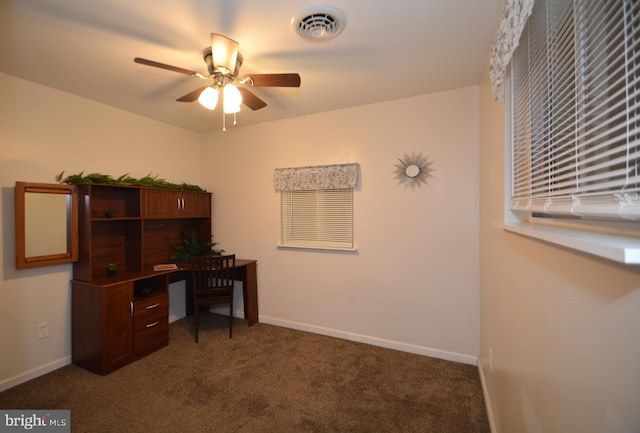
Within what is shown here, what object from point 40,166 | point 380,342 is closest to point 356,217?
point 380,342

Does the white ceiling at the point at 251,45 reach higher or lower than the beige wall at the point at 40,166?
higher

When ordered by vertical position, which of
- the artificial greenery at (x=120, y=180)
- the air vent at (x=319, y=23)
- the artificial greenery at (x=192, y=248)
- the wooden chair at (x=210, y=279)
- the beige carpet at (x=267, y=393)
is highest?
the air vent at (x=319, y=23)

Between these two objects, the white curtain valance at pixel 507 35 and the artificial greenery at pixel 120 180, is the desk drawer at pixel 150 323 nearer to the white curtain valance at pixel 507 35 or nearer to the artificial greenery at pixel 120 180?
the artificial greenery at pixel 120 180

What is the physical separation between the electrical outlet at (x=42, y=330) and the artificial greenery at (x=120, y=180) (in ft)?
4.37

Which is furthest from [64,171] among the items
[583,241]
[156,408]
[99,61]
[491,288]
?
[491,288]

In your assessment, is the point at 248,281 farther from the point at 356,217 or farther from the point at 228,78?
the point at 228,78

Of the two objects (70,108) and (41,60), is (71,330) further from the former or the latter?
(41,60)

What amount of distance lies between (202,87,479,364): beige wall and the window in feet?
0.36

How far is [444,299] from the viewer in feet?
8.67

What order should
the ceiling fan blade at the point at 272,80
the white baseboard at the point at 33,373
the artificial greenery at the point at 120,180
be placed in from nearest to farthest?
the ceiling fan blade at the point at 272,80, the white baseboard at the point at 33,373, the artificial greenery at the point at 120,180

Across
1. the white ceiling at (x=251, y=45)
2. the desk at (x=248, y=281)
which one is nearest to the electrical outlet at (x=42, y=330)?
the desk at (x=248, y=281)

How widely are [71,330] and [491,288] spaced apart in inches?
149

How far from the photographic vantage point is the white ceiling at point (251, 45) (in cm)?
156

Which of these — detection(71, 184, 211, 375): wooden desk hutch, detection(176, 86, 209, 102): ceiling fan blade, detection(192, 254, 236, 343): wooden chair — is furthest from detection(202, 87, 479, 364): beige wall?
detection(176, 86, 209, 102): ceiling fan blade
